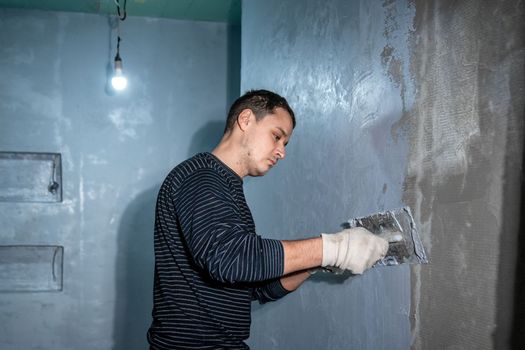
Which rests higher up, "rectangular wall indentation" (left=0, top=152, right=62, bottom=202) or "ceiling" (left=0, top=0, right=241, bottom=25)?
"ceiling" (left=0, top=0, right=241, bottom=25)

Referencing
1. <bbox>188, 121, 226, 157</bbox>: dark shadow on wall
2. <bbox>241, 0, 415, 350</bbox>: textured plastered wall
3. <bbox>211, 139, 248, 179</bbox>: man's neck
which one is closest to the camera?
<bbox>241, 0, 415, 350</bbox>: textured plastered wall

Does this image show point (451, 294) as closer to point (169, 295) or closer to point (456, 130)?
point (456, 130)

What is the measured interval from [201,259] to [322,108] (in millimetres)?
791

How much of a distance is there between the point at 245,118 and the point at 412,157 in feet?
1.73

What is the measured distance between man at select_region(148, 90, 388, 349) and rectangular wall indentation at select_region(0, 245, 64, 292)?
7.94 ft

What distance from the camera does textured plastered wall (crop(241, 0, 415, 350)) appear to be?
51.7 inches

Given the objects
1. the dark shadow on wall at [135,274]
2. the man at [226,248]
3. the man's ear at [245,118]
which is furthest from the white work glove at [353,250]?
the dark shadow on wall at [135,274]

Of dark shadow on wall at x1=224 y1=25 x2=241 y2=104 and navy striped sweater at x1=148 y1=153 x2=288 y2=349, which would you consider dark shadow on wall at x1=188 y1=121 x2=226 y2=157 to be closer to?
dark shadow on wall at x1=224 y1=25 x2=241 y2=104

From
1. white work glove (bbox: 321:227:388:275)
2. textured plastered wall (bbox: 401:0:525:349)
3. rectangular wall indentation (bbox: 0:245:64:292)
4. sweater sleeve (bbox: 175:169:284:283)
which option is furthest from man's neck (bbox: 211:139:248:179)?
rectangular wall indentation (bbox: 0:245:64:292)

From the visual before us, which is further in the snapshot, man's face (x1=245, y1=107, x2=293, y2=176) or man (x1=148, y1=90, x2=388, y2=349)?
man's face (x1=245, y1=107, x2=293, y2=176)

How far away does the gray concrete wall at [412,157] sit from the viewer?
0.95 metres

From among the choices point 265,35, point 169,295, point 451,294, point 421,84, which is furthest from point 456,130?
point 265,35

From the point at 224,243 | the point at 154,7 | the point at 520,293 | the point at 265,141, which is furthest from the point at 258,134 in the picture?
the point at 154,7

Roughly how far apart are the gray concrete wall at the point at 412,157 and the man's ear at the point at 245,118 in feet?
0.97
